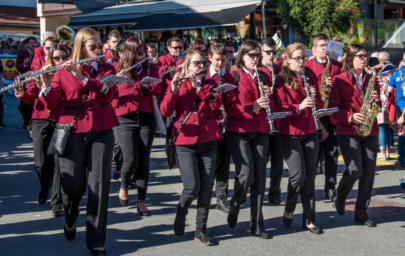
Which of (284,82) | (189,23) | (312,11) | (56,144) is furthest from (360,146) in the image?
(312,11)

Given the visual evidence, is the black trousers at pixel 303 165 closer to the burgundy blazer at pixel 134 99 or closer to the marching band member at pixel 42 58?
the burgundy blazer at pixel 134 99

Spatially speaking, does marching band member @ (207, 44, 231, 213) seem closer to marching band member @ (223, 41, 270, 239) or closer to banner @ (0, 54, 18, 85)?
marching band member @ (223, 41, 270, 239)

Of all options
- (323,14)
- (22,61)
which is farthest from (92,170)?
(323,14)

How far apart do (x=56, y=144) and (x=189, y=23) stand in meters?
11.6

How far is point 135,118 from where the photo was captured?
19.3 feet

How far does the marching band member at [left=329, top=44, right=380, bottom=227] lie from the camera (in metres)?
5.45

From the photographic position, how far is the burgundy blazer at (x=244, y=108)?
509 centimetres

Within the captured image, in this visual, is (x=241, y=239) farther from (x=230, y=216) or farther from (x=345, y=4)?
(x=345, y=4)

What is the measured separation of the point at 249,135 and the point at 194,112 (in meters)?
0.65

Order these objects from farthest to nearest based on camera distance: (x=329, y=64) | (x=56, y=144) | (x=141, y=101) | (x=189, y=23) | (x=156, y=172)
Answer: (x=189, y=23) → (x=156, y=172) → (x=329, y=64) → (x=141, y=101) → (x=56, y=144)

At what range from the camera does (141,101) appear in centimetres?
589

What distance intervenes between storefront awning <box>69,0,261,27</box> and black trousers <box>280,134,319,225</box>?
9.56 metres

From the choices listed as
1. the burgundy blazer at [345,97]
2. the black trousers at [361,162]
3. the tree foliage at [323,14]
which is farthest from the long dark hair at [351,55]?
the tree foliage at [323,14]

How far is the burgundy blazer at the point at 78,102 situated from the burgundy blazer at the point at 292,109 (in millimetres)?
1807
